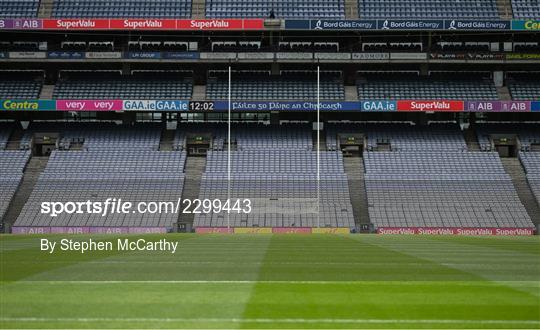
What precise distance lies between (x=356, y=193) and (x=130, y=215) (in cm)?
1581

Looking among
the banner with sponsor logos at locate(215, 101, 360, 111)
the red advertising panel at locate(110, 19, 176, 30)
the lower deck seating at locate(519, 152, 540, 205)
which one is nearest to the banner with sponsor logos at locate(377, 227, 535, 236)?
the lower deck seating at locate(519, 152, 540, 205)

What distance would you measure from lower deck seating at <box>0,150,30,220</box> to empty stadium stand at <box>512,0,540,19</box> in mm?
40810

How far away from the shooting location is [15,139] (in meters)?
49.5

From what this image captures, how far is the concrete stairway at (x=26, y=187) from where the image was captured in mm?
42037

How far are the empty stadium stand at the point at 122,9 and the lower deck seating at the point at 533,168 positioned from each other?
95.0ft

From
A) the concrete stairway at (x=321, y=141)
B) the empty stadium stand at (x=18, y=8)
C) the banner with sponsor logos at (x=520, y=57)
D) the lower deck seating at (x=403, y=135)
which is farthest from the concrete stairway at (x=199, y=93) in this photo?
the banner with sponsor logos at (x=520, y=57)

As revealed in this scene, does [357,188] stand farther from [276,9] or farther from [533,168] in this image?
[276,9]

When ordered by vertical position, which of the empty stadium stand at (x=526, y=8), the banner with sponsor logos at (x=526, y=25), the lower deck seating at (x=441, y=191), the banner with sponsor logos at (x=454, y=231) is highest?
the empty stadium stand at (x=526, y=8)

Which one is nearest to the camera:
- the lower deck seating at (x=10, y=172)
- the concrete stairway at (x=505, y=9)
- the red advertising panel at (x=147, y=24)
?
the lower deck seating at (x=10, y=172)

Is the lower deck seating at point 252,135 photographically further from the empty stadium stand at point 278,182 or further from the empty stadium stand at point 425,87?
the empty stadium stand at point 425,87

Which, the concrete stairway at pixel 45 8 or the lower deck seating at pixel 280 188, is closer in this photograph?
the lower deck seating at pixel 280 188

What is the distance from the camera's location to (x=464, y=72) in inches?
2089

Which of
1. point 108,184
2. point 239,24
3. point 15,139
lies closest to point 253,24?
point 239,24

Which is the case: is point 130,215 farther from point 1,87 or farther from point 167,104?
point 1,87
